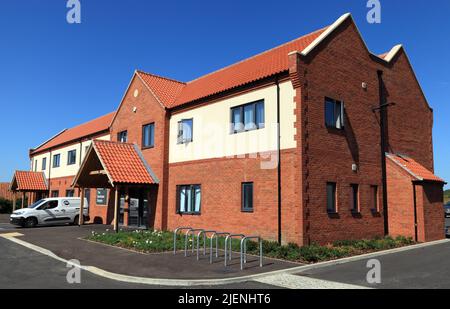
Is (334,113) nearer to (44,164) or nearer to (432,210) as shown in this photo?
(432,210)

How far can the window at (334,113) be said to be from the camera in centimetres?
1477

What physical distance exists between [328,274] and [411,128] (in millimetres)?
12822

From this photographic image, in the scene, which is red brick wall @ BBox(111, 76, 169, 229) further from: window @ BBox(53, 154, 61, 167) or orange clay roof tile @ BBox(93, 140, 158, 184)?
window @ BBox(53, 154, 61, 167)

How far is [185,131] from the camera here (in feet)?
62.0

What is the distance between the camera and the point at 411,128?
19.6 metres

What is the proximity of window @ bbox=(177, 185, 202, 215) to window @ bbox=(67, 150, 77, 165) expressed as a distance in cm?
1511

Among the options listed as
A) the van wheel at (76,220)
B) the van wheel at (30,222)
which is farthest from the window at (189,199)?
the van wheel at (30,222)

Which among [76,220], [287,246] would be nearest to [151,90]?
[76,220]

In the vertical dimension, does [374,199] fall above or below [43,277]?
above

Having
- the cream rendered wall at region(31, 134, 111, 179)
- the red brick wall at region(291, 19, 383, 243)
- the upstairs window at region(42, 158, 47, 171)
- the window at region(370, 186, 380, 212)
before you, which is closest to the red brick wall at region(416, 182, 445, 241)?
the window at region(370, 186, 380, 212)

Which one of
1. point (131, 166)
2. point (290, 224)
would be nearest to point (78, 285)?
point (290, 224)

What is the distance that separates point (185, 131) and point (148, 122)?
3.19 m

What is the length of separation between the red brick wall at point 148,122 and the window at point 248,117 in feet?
16.1

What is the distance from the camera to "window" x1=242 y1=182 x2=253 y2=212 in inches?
591
